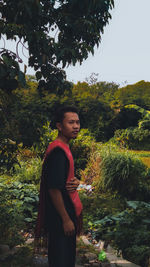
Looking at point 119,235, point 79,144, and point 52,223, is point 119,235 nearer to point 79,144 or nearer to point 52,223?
point 52,223

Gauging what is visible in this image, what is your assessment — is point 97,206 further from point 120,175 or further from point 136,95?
point 136,95

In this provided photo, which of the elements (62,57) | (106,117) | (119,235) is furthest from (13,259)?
(106,117)

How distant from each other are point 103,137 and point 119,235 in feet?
37.3

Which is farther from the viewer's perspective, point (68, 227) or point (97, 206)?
point (97, 206)

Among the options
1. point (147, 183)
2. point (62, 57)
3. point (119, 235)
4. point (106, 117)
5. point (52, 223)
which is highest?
point (106, 117)

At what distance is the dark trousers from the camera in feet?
7.55

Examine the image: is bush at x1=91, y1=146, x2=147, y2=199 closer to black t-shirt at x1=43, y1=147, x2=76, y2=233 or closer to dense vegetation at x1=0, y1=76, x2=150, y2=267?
dense vegetation at x1=0, y1=76, x2=150, y2=267

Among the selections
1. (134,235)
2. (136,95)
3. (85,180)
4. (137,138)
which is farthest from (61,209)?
(136,95)

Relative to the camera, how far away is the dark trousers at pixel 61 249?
Answer: 2.30 m

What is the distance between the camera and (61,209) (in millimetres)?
2162

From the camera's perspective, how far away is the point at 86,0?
2.96 metres

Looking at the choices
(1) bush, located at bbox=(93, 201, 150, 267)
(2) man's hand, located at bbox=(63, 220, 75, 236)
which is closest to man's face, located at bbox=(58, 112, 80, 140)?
(2) man's hand, located at bbox=(63, 220, 75, 236)

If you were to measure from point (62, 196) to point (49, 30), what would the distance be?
6.94ft

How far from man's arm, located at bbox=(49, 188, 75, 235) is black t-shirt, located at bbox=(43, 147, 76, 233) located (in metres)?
0.05
